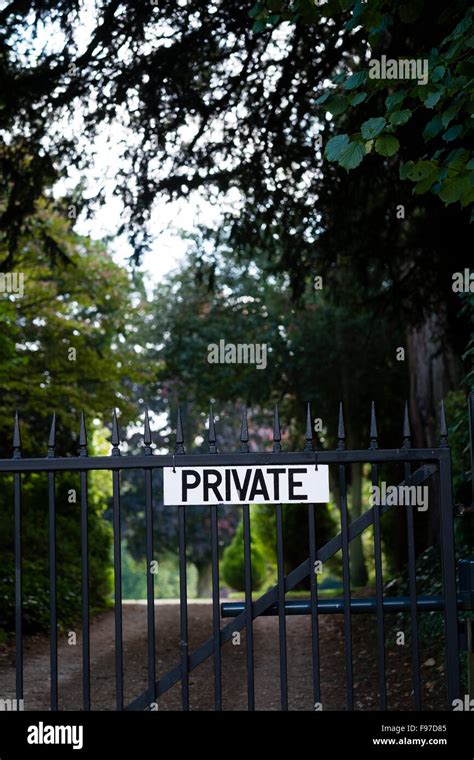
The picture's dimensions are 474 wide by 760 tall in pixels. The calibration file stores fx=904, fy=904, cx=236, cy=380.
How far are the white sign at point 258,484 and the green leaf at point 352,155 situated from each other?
1.63m

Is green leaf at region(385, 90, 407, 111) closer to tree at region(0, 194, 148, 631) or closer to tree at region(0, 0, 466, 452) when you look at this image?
tree at region(0, 0, 466, 452)

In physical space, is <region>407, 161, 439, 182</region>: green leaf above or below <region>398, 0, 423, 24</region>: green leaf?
below

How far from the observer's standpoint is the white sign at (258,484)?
14.7ft

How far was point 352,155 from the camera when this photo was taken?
4852mm

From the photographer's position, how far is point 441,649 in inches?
334

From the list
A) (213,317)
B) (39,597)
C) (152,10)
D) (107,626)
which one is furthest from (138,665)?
(213,317)

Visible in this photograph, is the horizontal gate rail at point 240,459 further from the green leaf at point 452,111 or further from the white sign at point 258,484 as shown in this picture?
the green leaf at point 452,111

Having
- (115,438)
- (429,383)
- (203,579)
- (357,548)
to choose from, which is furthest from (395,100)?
(203,579)

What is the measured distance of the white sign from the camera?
4492mm

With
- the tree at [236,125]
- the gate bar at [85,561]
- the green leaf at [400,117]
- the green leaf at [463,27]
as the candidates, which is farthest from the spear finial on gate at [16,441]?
the tree at [236,125]

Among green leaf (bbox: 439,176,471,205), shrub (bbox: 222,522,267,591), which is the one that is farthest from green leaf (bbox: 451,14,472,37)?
shrub (bbox: 222,522,267,591)

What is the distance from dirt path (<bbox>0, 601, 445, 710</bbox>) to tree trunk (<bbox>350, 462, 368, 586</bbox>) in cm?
579

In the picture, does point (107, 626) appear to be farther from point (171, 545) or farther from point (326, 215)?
point (171, 545)

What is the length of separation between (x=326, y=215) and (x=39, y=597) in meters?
6.00
